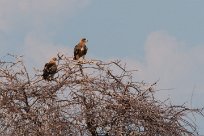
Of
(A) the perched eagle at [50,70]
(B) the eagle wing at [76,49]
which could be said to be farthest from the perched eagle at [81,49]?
(A) the perched eagle at [50,70]

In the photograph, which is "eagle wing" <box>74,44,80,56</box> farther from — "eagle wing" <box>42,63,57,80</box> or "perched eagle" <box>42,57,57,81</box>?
"eagle wing" <box>42,63,57,80</box>

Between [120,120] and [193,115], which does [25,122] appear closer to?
[120,120]

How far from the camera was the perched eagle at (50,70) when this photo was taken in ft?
28.5

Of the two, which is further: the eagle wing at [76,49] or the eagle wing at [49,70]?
the eagle wing at [76,49]

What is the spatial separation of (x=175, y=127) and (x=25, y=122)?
209cm

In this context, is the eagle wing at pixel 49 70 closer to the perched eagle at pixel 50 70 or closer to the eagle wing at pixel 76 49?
the perched eagle at pixel 50 70

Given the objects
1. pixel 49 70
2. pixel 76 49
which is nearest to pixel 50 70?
pixel 49 70

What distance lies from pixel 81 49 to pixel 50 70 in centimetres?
186

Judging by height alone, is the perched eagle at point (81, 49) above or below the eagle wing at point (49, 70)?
above

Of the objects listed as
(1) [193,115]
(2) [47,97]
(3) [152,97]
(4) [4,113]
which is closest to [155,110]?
(3) [152,97]

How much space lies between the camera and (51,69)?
28.8 ft

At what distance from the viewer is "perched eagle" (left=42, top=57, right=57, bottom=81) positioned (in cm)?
869

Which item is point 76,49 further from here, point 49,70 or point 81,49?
point 49,70

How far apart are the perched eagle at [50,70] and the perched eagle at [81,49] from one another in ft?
3.40
